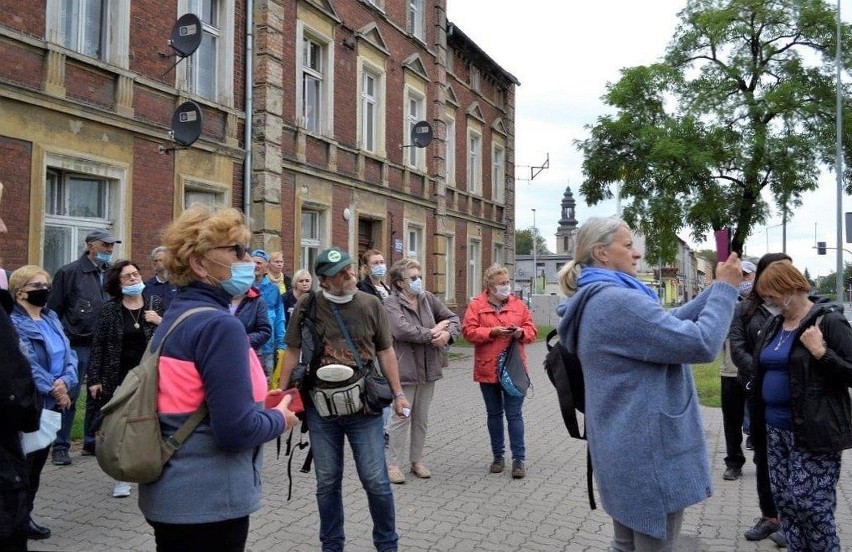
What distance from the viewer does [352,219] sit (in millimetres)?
18812

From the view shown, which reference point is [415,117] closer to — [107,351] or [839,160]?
[839,160]

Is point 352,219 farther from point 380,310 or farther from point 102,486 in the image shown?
point 380,310

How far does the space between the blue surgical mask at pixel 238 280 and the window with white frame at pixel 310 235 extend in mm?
14362

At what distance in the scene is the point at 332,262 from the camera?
472 cm

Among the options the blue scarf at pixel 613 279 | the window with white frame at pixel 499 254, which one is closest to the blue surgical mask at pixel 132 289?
the blue scarf at pixel 613 279

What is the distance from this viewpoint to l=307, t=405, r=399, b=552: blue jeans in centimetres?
451

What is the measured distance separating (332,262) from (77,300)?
4.29m

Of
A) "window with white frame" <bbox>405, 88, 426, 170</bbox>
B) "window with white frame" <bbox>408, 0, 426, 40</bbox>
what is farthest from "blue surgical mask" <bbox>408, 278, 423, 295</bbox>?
"window with white frame" <bbox>408, 0, 426, 40</bbox>

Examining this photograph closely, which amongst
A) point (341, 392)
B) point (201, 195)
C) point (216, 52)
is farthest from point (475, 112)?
point (341, 392)

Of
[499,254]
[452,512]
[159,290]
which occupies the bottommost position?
[452,512]

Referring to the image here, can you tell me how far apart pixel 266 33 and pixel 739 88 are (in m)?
16.5

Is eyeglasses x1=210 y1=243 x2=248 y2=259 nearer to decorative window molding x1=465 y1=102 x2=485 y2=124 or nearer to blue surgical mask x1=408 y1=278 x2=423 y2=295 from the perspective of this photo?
blue surgical mask x1=408 y1=278 x2=423 y2=295

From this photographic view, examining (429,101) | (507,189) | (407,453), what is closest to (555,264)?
(507,189)

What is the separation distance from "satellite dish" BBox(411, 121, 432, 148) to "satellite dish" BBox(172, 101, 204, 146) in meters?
9.64
